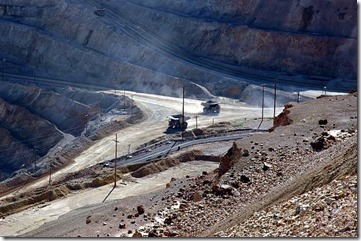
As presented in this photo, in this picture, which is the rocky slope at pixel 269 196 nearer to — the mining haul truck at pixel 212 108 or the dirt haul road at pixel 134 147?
the dirt haul road at pixel 134 147

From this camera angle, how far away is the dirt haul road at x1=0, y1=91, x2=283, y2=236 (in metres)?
36.8

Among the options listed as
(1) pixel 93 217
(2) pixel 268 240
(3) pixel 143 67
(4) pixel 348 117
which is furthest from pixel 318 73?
(2) pixel 268 240

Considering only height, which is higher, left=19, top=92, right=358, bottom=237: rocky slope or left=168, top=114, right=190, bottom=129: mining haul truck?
left=19, top=92, right=358, bottom=237: rocky slope

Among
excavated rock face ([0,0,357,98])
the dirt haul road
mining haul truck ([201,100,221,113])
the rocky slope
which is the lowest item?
the dirt haul road

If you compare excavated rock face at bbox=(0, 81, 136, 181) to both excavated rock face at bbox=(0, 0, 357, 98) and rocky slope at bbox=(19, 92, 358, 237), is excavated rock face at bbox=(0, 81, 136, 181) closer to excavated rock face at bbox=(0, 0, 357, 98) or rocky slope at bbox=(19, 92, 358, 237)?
excavated rock face at bbox=(0, 0, 357, 98)

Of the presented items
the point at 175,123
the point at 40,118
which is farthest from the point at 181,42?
the point at 175,123

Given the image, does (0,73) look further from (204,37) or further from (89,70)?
(204,37)

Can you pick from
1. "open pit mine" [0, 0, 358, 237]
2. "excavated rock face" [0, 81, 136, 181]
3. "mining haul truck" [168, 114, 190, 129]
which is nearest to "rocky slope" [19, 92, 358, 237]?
"open pit mine" [0, 0, 358, 237]

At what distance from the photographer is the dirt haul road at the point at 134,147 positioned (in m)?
36.8

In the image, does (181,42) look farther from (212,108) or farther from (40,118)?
(212,108)

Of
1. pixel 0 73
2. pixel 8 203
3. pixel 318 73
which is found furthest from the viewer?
pixel 0 73

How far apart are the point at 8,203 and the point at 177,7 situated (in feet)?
153

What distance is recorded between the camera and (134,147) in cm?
5266

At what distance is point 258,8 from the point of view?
76.9 m
